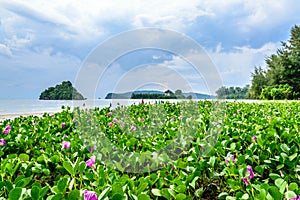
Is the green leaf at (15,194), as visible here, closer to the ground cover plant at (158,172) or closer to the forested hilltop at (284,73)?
the ground cover plant at (158,172)

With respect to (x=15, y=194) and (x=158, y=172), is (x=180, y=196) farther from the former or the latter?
(x=15, y=194)

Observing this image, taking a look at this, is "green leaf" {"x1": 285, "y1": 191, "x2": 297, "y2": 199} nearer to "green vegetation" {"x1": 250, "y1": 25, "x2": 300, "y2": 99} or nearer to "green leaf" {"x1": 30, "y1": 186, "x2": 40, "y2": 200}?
"green leaf" {"x1": 30, "y1": 186, "x2": 40, "y2": 200}

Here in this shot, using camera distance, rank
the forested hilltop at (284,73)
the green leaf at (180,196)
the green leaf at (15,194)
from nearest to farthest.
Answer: the green leaf at (15,194), the green leaf at (180,196), the forested hilltop at (284,73)

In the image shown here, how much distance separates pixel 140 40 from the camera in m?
3.37

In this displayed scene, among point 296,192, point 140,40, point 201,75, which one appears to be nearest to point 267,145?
point 296,192

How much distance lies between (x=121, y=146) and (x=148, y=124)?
5.02 ft

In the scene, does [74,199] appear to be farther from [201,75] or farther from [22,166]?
[201,75]

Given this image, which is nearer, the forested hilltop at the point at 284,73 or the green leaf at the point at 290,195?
the green leaf at the point at 290,195

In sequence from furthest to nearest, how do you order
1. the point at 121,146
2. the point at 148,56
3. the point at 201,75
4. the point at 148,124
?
the point at 148,124, the point at 148,56, the point at 201,75, the point at 121,146

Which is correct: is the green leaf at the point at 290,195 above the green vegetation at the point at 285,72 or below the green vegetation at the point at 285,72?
below

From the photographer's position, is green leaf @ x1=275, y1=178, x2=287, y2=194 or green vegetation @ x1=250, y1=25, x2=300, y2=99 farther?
green vegetation @ x1=250, y1=25, x2=300, y2=99

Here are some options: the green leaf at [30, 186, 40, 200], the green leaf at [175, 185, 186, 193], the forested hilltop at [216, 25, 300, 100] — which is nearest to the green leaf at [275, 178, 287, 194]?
the green leaf at [175, 185, 186, 193]

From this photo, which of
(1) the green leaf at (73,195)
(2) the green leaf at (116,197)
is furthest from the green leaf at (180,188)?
(1) the green leaf at (73,195)

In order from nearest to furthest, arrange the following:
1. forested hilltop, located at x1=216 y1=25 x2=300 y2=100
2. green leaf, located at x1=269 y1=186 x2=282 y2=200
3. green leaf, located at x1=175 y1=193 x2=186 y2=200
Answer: green leaf, located at x1=269 y1=186 x2=282 y2=200 < green leaf, located at x1=175 y1=193 x2=186 y2=200 < forested hilltop, located at x1=216 y1=25 x2=300 y2=100
